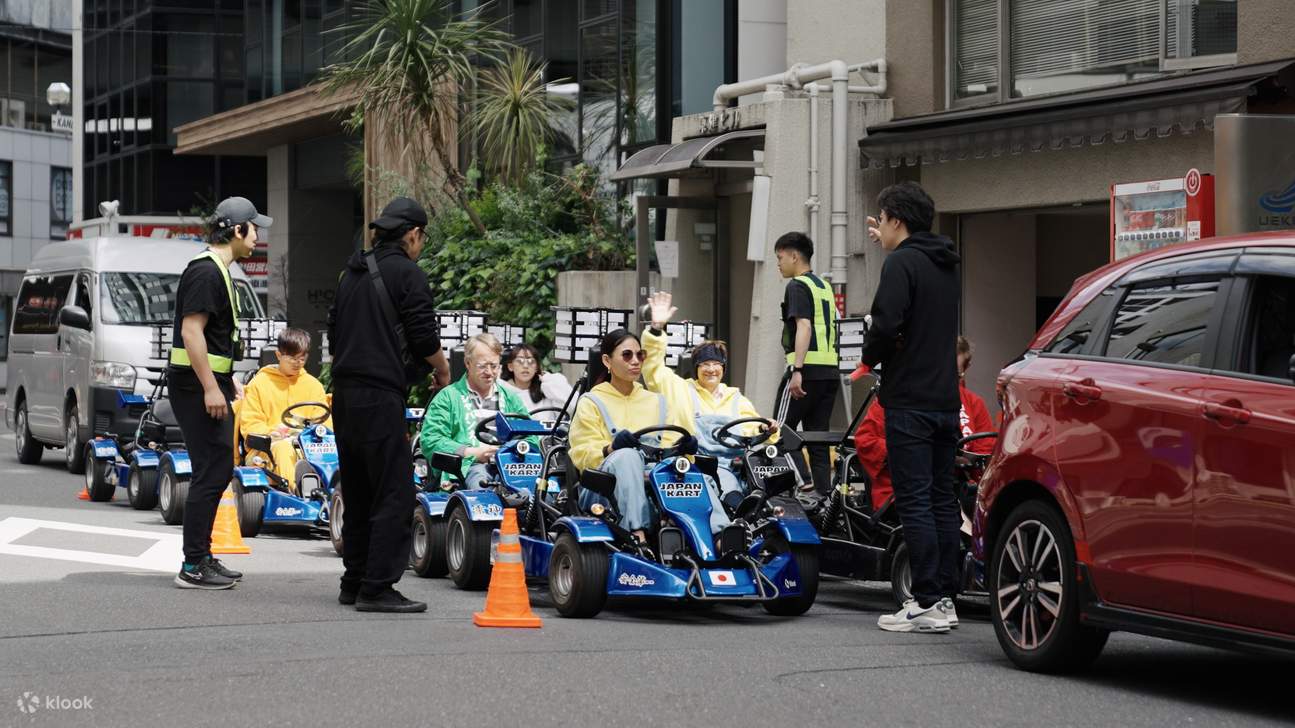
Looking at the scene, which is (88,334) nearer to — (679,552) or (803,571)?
(679,552)

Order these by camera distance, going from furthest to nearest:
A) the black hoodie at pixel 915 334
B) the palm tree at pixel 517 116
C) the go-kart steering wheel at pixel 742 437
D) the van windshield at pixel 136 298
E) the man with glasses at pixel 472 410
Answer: the palm tree at pixel 517 116 < the van windshield at pixel 136 298 < the man with glasses at pixel 472 410 < the go-kart steering wheel at pixel 742 437 < the black hoodie at pixel 915 334

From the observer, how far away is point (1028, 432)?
26.2 ft

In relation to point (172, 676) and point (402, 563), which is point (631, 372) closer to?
point (402, 563)

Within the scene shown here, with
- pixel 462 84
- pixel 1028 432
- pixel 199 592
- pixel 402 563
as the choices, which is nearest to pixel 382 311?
pixel 402 563

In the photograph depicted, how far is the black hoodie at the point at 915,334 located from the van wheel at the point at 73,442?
44.5 feet

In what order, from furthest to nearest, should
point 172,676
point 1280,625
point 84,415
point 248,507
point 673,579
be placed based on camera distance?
point 84,415 → point 248,507 → point 673,579 → point 172,676 → point 1280,625

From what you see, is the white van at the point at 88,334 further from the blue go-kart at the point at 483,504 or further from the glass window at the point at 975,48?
the blue go-kart at the point at 483,504

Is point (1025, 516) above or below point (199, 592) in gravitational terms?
above

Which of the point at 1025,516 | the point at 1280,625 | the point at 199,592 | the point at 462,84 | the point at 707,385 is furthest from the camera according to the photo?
the point at 462,84

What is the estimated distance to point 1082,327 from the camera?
7.99m

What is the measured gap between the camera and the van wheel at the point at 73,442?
20.7 metres

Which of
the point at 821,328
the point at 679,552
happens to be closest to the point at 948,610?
the point at 679,552

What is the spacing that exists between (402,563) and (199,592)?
134cm

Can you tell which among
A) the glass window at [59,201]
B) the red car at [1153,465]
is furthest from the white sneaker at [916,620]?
the glass window at [59,201]
